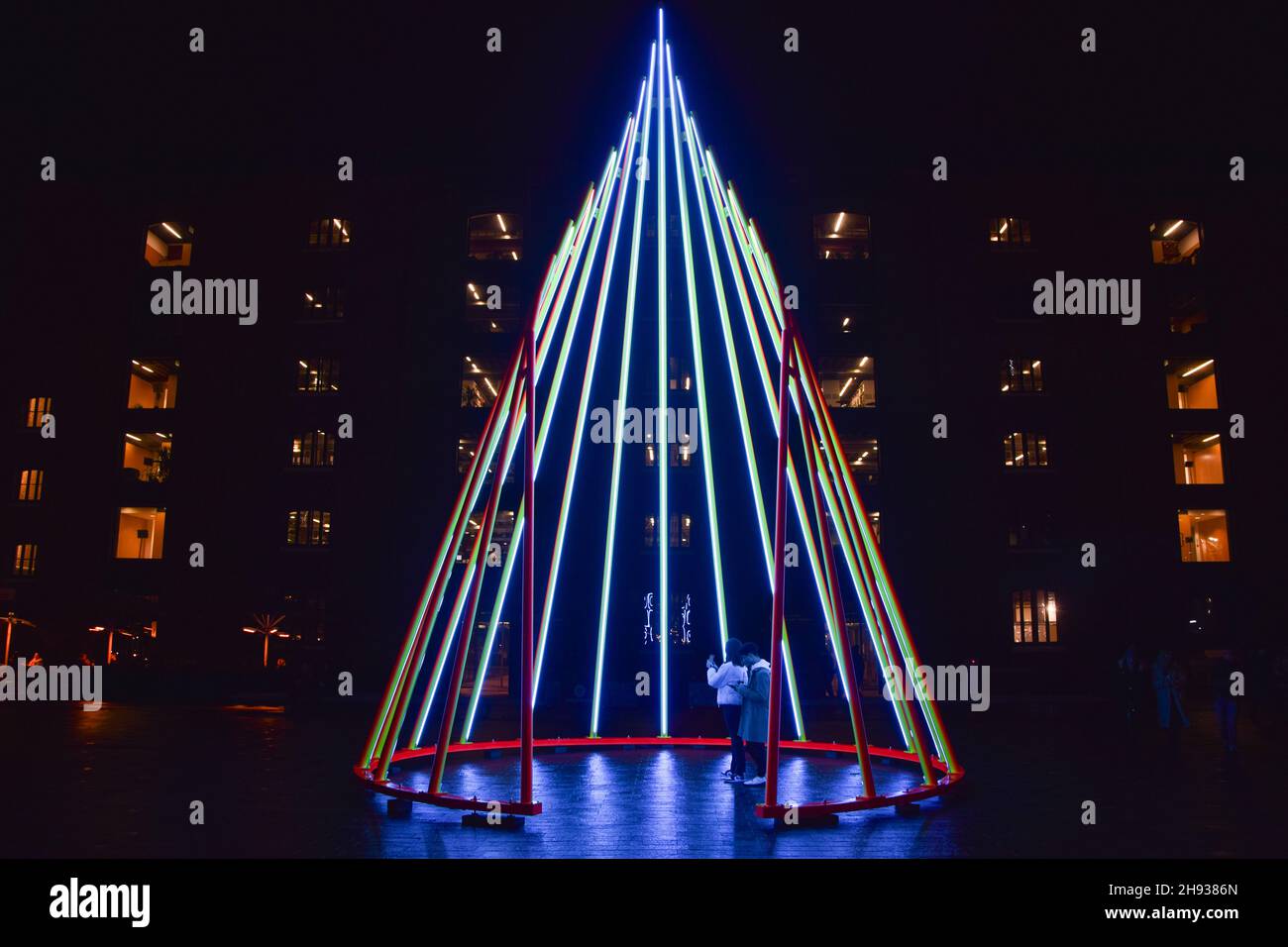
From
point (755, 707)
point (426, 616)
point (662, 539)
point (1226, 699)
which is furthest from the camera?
point (1226, 699)

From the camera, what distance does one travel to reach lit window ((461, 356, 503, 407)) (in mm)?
34531

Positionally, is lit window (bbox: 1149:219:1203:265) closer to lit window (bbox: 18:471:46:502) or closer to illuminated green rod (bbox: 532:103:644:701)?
illuminated green rod (bbox: 532:103:644:701)

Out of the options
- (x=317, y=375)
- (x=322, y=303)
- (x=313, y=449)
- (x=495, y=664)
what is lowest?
(x=495, y=664)

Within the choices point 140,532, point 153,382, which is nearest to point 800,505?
point 140,532

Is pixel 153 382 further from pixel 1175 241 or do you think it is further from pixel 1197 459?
pixel 1197 459

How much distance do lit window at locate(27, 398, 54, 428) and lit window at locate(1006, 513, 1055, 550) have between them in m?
35.1

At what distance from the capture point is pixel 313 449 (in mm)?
34531

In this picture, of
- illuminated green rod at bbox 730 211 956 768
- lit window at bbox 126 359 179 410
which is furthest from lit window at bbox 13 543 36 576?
illuminated green rod at bbox 730 211 956 768

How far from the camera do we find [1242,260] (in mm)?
35531

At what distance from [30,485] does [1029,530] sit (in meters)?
36.2

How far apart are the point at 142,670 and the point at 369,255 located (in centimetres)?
1612
